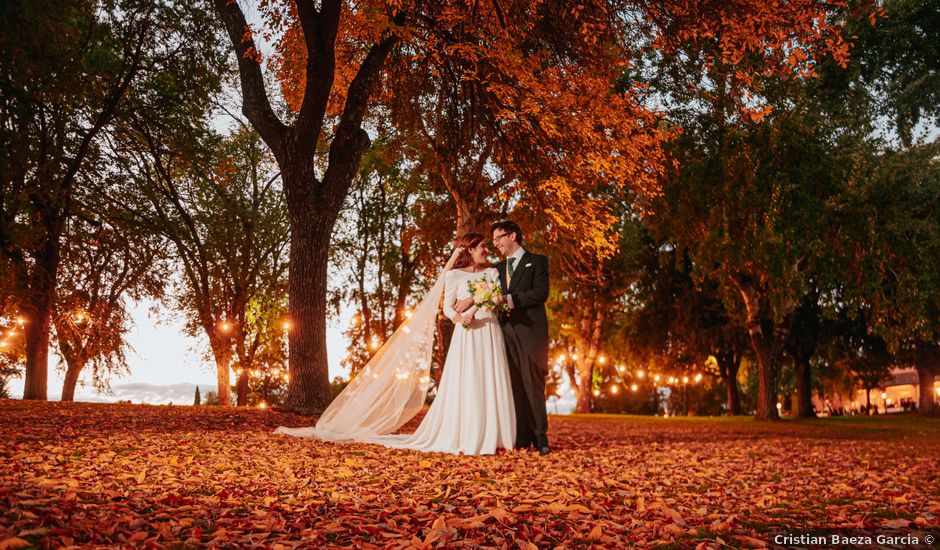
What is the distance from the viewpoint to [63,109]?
16516mm

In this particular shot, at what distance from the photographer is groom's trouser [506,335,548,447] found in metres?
7.77

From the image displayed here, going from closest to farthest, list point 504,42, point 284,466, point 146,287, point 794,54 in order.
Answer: point 284,466 → point 794,54 → point 504,42 → point 146,287

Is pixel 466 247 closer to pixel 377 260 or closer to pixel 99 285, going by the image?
pixel 99 285

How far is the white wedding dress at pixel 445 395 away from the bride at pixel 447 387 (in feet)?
0.04

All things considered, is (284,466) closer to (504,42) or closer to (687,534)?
(687,534)

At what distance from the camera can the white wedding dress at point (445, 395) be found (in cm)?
768

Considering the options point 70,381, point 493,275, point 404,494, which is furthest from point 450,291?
point 70,381

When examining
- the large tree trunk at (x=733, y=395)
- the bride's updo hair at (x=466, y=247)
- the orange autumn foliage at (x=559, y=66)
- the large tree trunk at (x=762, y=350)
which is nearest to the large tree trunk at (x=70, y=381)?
the orange autumn foliage at (x=559, y=66)

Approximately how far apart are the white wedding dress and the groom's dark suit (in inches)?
7.7

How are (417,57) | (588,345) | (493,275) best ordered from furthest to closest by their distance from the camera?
(588,345) < (417,57) < (493,275)

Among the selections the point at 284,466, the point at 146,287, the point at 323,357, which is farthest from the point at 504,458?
the point at 146,287

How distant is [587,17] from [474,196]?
7888 mm

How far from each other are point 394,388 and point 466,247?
2114 mm

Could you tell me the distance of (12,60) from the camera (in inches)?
444
